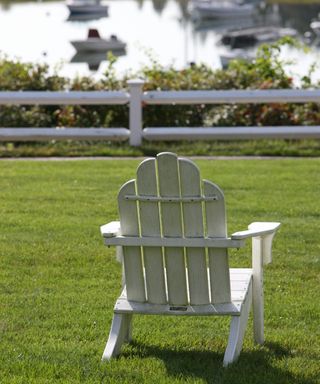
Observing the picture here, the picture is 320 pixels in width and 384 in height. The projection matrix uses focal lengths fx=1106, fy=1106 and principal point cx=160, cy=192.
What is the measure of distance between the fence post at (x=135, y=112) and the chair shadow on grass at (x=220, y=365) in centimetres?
798

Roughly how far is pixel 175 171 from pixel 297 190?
5708 mm

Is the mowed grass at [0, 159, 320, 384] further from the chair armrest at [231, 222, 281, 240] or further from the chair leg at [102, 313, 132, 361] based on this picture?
the chair armrest at [231, 222, 281, 240]

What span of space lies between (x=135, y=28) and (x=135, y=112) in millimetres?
69917

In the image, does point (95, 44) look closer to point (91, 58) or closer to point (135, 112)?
point (91, 58)

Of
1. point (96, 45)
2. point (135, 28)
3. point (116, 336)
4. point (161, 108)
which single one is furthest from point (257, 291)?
point (135, 28)

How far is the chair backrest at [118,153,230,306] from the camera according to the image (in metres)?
5.78

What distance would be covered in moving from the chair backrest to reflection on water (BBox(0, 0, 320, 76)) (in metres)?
47.4

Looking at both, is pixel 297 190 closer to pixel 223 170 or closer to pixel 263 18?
pixel 223 170

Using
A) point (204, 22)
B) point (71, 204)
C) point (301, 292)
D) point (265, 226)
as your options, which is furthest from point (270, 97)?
point (204, 22)

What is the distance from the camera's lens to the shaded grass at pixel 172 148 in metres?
14.0

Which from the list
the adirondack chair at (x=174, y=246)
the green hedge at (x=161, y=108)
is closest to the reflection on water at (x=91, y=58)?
the green hedge at (x=161, y=108)

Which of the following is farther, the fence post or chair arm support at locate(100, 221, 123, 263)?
the fence post

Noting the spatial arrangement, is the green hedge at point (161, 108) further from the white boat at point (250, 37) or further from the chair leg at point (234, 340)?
the white boat at point (250, 37)

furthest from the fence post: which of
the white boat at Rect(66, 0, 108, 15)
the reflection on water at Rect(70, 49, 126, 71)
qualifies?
the white boat at Rect(66, 0, 108, 15)
